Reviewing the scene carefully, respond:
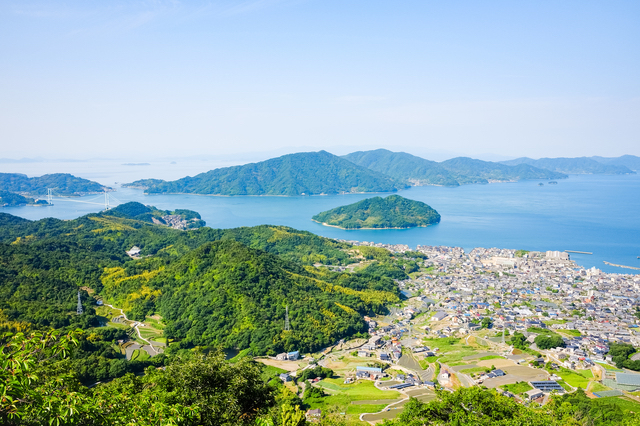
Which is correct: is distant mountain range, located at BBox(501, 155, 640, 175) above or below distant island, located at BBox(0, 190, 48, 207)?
above

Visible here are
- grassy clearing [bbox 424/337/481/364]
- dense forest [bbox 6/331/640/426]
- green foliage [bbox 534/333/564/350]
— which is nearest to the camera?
dense forest [bbox 6/331/640/426]

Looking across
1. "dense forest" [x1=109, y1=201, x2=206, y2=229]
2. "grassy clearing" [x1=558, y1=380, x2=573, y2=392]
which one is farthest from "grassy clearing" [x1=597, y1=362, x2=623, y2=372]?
"dense forest" [x1=109, y1=201, x2=206, y2=229]

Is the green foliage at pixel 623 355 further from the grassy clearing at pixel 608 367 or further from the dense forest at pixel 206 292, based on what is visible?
the dense forest at pixel 206 292

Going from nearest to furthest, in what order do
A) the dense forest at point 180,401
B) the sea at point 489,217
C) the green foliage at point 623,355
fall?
the dense forest at point 180,401 → the green foliage at point 623,355 → the sea at point 489,217

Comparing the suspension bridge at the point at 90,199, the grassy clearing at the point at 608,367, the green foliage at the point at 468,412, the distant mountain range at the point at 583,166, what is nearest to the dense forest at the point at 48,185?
the suspension bridge at the point at 90,199

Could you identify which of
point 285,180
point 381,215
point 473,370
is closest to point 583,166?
point 285,180

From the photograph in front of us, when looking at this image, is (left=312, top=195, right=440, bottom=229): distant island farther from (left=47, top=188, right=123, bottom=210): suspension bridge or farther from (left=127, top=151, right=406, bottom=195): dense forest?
(left=47, top=188, right=123, bottom=210): suspension bridge
